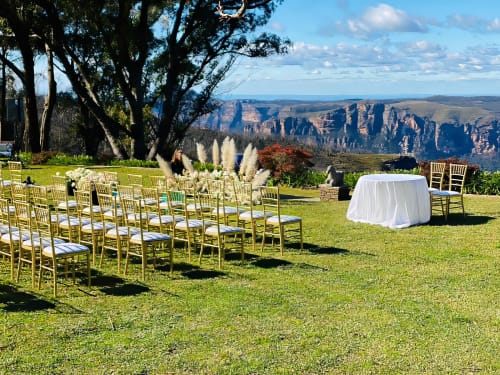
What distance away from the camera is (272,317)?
5.98 meters

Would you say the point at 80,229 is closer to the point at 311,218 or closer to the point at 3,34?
the point at 311,218

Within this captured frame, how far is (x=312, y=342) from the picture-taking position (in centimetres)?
530

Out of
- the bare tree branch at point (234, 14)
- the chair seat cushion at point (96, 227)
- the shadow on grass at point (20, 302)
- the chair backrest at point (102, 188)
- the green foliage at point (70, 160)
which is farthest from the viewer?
the bare tree branch at point (234, 14)

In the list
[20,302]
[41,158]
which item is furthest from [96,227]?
[41,158]

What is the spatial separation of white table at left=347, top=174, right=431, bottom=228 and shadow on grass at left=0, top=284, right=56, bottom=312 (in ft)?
21.3

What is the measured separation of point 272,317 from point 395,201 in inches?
231

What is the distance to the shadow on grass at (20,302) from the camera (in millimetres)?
6211

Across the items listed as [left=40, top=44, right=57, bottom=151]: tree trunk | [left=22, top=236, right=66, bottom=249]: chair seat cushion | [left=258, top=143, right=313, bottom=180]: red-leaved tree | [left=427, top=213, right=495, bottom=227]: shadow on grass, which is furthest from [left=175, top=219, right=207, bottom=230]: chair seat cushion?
[left=40, top=44, right=57, bottom=151]: tree trunk

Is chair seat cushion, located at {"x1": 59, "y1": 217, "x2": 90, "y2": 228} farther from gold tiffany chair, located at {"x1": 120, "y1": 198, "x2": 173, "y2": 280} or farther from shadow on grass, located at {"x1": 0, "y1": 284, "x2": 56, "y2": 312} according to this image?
shadow on grass, located at {"x1": 0, "y1": 284, "x2": 56, "y2": 312}

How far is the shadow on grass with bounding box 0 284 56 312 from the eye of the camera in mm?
6211

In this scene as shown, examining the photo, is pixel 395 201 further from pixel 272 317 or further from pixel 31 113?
pixel 31 113

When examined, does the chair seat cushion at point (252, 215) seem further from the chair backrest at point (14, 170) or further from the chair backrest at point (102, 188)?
the chair backrest at point (14, 170)

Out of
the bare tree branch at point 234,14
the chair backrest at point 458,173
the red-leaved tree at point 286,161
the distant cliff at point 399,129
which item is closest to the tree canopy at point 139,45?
the bare tree branch at point 234,14

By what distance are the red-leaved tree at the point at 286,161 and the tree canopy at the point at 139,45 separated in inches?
297
